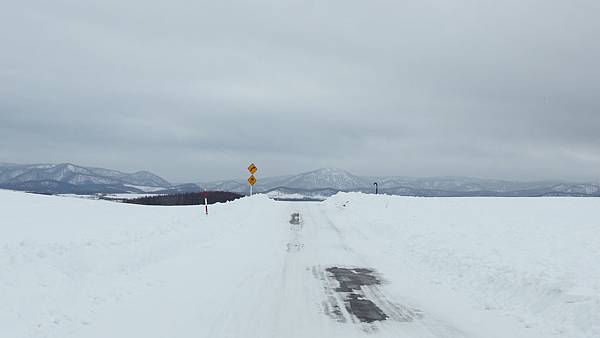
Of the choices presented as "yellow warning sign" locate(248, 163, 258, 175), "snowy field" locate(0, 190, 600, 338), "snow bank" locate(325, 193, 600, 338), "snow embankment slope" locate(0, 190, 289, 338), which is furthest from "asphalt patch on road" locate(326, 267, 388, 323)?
"yellow warning sign" locate(248, 163, 258, 175)

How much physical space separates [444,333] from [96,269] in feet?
26.9

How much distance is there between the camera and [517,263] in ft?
37.1

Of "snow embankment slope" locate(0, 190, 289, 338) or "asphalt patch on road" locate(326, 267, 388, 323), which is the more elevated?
"snow embankment slope" locate(0, 190, 289, 338)

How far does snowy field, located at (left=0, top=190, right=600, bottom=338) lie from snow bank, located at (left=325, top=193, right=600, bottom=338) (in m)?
0.04

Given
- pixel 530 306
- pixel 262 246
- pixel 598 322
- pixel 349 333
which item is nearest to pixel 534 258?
pixel 530 306

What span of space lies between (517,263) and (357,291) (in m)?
4.72

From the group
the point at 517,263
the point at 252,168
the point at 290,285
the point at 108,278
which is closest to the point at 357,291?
the point at 290,285

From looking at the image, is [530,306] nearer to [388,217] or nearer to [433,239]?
[433,239]

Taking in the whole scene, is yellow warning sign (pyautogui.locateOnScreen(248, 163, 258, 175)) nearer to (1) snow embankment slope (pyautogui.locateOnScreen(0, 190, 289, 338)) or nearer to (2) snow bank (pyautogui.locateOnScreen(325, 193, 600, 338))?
(2) snow bank (pyautogui.locateOnScreen(325, 193, 600, 338))

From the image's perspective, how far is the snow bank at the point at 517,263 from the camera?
7793mm

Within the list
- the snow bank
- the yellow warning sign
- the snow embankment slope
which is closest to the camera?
the snow embankment slope

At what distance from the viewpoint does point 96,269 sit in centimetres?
1057

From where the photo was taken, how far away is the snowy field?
7.08 meters

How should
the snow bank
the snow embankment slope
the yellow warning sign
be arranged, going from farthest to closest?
the yellow warning sign, the snow bank, the snow embankment slope
